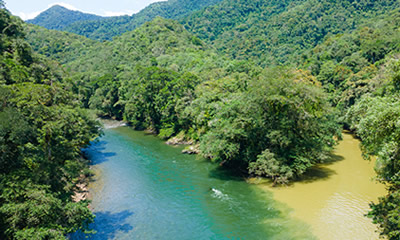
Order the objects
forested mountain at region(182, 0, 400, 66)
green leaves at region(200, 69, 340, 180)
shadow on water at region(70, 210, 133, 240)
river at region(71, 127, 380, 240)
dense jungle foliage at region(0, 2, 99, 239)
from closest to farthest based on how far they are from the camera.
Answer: dense jungle foliage at region(0, 2, 99, 239) < shadow on water at region(70, 210, 133, 240) < river at region(71, 127, 380, 240) < green leaves at region(200, 69, 340, 180) < forested mountain at region(182, 0, 400, 66)

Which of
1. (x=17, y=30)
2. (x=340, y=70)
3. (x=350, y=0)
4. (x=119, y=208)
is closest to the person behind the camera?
(x=119, y=208)

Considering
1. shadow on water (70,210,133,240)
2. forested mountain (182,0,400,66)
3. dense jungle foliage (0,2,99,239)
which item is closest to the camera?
dense jungle foliage (0,2,99,239)

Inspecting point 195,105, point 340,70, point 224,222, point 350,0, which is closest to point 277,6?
point 350,0

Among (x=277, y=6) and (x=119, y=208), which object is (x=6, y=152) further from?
(x=277, y=6)

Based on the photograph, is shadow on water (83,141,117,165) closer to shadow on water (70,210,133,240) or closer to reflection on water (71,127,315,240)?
reflection on water (71,127,315,240)

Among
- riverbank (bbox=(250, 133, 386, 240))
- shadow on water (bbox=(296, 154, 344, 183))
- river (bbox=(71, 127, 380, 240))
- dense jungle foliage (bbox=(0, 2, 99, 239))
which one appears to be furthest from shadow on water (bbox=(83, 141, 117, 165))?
shadow on water (bbox=(296, 154, 344, 183))

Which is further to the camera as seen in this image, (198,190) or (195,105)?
(195,105)
